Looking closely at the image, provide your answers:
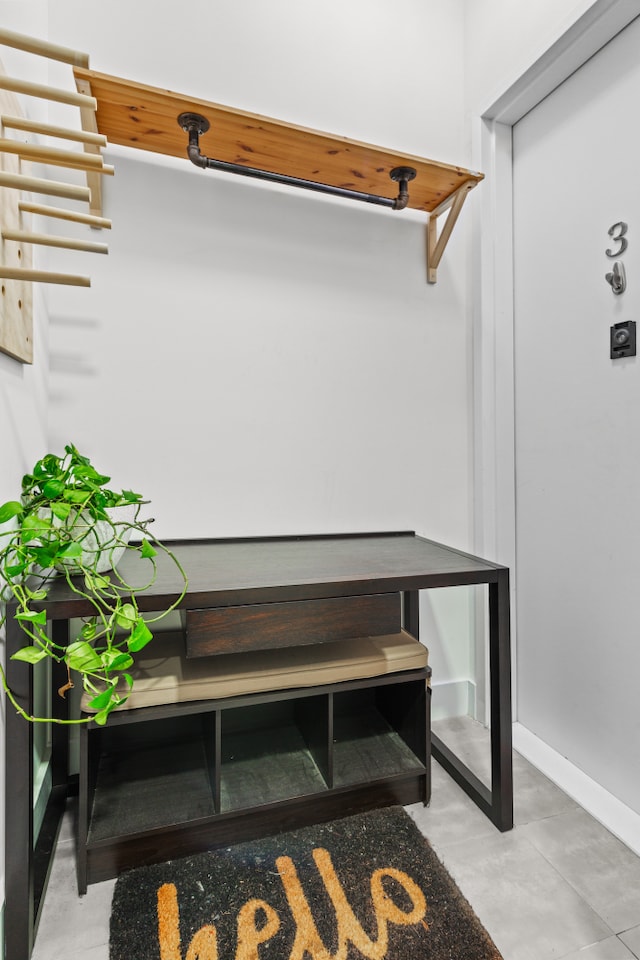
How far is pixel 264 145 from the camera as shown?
4.58 ft

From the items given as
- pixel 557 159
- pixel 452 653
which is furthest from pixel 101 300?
pixel 452 653

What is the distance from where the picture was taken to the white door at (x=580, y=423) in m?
1.33

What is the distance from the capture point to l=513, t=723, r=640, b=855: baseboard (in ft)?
4.14

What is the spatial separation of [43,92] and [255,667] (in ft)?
3.68

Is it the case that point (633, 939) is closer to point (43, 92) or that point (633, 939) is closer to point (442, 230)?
point (43, 92)

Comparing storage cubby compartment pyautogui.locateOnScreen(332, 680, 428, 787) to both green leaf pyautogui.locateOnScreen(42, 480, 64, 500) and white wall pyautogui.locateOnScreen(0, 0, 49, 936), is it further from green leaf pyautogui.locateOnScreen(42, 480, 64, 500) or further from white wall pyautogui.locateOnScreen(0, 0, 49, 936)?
green leaf pyautogui.locateOnScreen(42, 480, 64, 500)

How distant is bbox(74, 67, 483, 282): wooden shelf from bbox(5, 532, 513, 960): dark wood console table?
1.08 m

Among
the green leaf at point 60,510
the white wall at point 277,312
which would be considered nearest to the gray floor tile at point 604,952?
the white wall at point 277,312

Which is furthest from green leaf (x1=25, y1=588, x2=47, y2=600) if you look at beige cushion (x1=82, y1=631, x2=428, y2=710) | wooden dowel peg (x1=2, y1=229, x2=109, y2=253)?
wooden dowel peg (x1=2, y1=229, x2=109, y2=253)

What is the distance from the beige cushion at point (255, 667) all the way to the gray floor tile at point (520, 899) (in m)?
0.43

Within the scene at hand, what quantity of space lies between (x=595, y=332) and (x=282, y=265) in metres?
0.94

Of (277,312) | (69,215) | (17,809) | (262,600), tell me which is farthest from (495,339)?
(17,809)

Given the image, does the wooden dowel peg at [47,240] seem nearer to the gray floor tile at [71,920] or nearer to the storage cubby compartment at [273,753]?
the storage cubby compartment at [273,753]

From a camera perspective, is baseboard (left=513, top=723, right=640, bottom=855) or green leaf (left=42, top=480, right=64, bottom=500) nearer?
green leaf (left=42, top=480, right=64, bottom=500)
